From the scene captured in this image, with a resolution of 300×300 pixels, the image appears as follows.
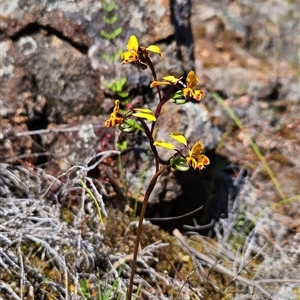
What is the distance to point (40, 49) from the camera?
7.88 feet

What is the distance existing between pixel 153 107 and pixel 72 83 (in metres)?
0.38

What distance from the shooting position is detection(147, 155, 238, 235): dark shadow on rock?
7.80ft

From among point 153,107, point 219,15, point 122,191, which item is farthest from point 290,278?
point 219,15

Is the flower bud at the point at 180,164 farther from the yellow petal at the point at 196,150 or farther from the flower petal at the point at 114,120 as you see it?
the flower petal at the point at 114,120

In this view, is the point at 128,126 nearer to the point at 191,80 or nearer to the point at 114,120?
the point at 114,120

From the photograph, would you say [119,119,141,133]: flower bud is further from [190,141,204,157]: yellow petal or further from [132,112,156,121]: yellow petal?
[190,141,204,157]: yellow petal

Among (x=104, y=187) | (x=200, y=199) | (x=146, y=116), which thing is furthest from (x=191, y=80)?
(x=200, y=199)

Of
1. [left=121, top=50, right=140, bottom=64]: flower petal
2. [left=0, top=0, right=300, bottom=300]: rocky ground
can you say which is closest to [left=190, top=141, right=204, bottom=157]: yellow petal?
[left=121, top=50, right=140, bottom=64]: flower petal

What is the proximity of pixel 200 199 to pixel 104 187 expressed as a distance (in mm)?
533

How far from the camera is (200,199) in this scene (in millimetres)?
2586

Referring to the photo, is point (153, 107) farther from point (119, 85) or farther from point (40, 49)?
point (40, 49)

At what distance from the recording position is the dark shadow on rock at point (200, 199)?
2379 mm

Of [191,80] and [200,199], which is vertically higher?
[191,80]

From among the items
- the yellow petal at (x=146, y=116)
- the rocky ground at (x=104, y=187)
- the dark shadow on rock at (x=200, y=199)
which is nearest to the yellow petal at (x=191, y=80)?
the yellow petal at (x=146, y=116)
